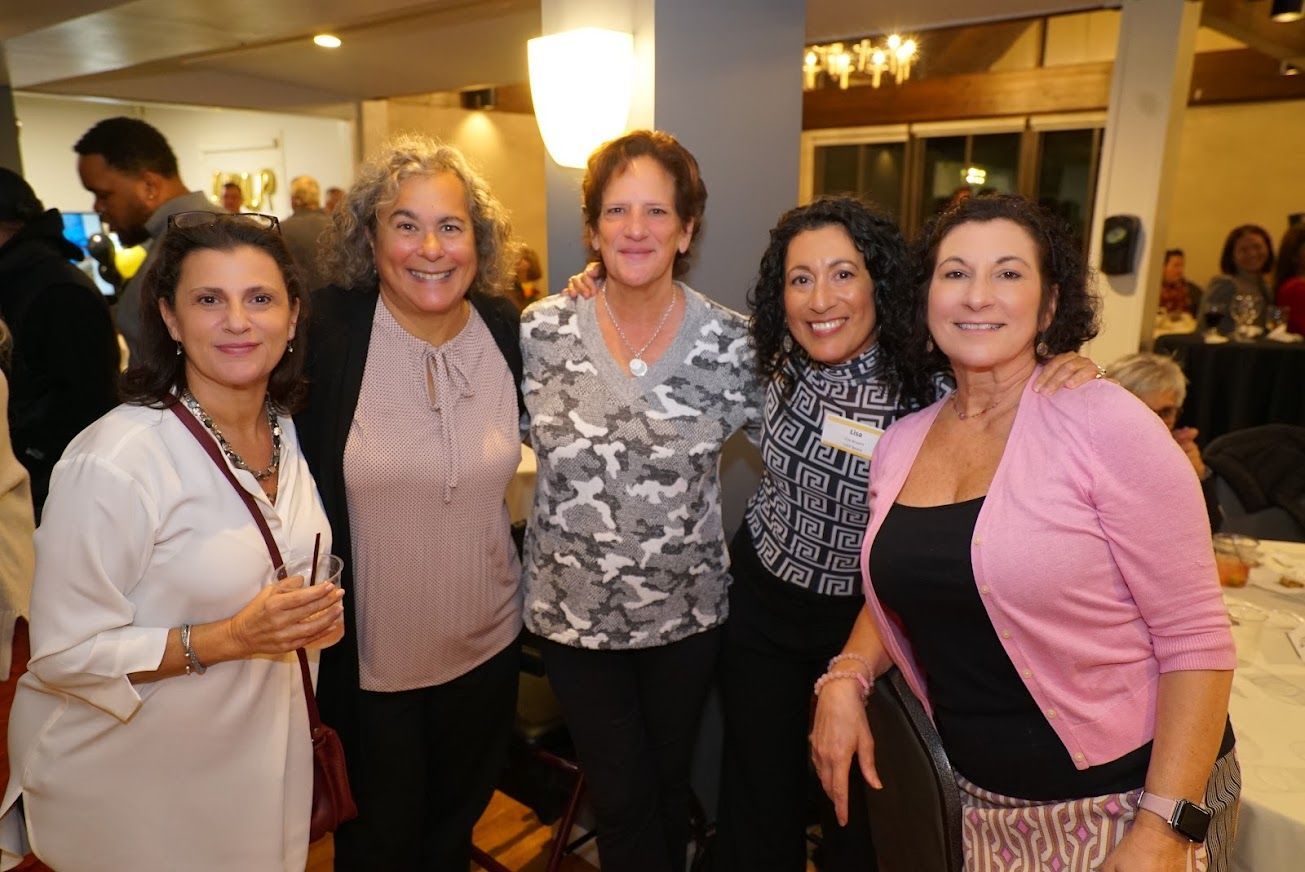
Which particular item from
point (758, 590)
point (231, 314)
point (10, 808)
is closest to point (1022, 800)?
point (758, 590)

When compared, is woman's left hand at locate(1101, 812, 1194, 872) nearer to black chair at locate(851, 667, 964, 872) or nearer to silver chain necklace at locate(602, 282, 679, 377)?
black chair at locate(851, 667, 964, 872)

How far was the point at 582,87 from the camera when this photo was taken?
8.00 feet

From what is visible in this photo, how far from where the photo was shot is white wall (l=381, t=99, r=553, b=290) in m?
9.17

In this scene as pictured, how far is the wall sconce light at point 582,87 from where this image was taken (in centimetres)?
243

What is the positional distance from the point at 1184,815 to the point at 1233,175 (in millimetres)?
10225

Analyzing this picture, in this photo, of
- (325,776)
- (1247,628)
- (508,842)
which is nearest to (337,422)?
(325,776)

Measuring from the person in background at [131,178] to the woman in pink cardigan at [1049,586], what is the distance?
2.98 metres

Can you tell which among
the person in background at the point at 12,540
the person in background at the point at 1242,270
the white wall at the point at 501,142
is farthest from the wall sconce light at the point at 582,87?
the white wall at the point at 501,142

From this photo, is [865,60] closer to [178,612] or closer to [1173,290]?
[1173,290]

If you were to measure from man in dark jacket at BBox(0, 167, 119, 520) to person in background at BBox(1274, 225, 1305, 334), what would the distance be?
710 cm

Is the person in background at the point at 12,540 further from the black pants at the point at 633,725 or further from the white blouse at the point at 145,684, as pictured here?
the black pants at the point at 633,725

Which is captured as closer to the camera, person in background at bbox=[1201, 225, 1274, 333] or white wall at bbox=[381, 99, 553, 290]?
person in background at bbox=[1201, 225, 1274, 333]

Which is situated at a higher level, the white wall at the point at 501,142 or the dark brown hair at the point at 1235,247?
the white wall at the point at 501,142

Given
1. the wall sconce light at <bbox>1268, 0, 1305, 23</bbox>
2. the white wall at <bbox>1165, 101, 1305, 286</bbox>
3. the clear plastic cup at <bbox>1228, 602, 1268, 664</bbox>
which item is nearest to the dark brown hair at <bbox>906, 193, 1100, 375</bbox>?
the clear plastic cup at <bbox>1228, 602, 1268, 664</bbox>
